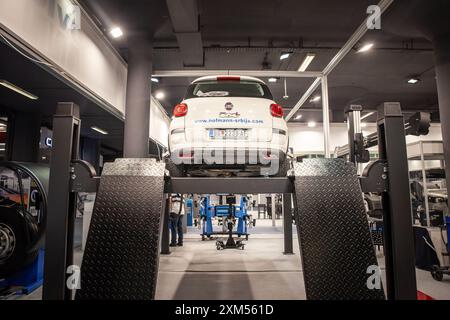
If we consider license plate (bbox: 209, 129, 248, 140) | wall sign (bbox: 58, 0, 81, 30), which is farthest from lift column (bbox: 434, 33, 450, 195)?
wall sign (bbox: 58, 0, 81, 30)

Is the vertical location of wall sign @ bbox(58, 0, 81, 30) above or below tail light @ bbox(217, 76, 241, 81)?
above

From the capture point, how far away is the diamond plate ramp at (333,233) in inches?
67.4

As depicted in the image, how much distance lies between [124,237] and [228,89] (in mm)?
2009

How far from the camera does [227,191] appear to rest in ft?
7.00

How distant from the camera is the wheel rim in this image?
3789 mm

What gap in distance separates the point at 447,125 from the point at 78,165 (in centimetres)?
645

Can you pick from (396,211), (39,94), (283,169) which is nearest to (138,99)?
(39,94)

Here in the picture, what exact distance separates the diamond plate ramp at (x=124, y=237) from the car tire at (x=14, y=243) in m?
2.70

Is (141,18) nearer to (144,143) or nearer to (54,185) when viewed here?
(144,143)

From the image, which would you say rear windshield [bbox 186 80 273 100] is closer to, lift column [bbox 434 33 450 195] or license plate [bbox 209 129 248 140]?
license plate [bbox 209 129 248 140]

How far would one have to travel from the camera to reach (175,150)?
279 centimetres

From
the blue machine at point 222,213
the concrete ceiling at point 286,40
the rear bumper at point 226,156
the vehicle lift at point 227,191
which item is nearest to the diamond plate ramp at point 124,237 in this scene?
the vehicle lift at point 227,191
